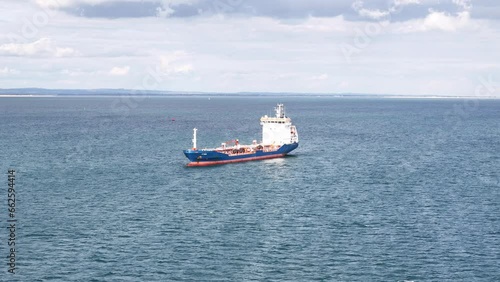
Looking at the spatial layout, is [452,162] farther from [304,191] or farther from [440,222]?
[440,222]

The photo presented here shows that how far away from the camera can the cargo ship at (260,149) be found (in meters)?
131

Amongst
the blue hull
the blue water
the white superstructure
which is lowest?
the blue water

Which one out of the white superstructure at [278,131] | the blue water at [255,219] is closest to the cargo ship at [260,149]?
the white superstructure at [278,131]

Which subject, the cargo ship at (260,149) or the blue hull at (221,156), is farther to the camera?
the cargo ship at (260,149)

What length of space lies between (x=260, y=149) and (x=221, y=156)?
15244mm

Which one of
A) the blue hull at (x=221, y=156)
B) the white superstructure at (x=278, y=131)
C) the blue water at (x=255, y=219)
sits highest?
the white superstructure at (x=278, y=131)

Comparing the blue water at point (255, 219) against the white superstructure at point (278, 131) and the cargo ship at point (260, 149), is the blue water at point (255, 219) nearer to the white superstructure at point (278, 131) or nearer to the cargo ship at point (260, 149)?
the cargo ship at point (260, 149)

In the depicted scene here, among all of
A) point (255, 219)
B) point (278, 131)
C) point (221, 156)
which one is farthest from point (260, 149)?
point (255, 219)

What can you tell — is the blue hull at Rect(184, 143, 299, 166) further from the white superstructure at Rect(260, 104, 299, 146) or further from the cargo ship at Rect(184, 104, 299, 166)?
the white superstructure at Rect(260, 104, 299, 146)

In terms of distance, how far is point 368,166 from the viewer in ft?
426

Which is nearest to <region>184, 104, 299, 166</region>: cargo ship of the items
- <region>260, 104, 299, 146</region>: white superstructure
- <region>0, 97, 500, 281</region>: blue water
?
<region>260, 104, 299, 146</region>: white superstructure

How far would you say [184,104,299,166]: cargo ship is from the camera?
130875mm

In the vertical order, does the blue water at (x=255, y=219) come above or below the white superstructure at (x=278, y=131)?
below

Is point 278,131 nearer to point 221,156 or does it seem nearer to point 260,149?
point 260,149
